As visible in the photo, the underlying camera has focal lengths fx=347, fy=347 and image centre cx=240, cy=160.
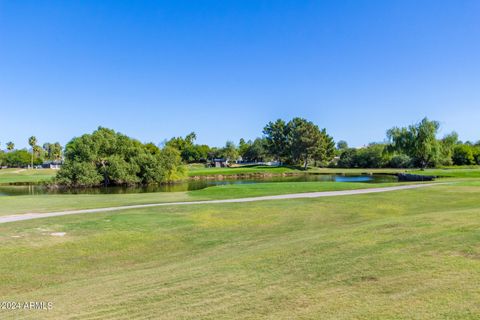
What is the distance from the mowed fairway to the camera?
528cm

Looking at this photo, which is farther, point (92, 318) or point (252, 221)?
point (252, 221)

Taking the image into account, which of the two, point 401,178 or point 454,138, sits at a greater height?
point 454,138

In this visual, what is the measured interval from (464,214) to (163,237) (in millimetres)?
10633

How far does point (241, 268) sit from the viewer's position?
749 centimetres

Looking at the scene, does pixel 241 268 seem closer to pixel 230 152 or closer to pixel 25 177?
pixel 25 177

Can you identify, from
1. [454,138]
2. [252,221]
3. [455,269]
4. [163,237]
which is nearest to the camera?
[455,269]

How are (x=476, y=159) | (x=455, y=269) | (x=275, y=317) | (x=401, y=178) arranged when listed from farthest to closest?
Result: (x=476, y=159) → (x=401, y=178) → (x=455, y=269) → (x=275, y=317)

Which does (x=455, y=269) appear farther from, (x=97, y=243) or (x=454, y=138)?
(x=454, y=138)

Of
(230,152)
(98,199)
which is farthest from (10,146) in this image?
(98,199)

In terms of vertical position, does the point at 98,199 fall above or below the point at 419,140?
below

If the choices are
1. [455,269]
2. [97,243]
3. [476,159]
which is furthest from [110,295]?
[476,159]

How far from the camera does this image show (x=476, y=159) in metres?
85.1

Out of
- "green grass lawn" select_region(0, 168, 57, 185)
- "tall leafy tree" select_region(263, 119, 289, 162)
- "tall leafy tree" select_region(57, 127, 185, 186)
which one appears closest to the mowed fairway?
"tall leafy tree" select_region(57, 127, 185, 186)

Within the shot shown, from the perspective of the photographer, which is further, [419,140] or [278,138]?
[278,138]
